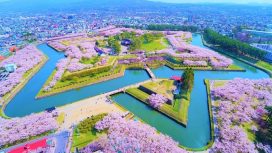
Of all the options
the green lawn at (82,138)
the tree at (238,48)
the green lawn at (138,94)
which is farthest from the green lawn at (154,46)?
the green lawn at (82,138)

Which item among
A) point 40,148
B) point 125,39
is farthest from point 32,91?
point 125,39

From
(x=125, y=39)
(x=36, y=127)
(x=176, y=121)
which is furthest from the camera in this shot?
(x=125, y=39)

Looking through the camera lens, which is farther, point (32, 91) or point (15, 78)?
point (15, 78)

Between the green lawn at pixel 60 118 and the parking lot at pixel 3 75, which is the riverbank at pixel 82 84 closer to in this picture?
the green lawn at pixel 60 118

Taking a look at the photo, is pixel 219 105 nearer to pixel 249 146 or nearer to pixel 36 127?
pixel 249 146

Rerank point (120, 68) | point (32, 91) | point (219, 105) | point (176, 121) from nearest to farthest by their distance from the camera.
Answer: point (176, 121)
point (219, 105)
point (32, 91)
point (120, 68)

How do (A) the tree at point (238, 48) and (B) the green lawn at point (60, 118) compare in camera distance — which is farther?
(A) the tree at point (238, 48)
